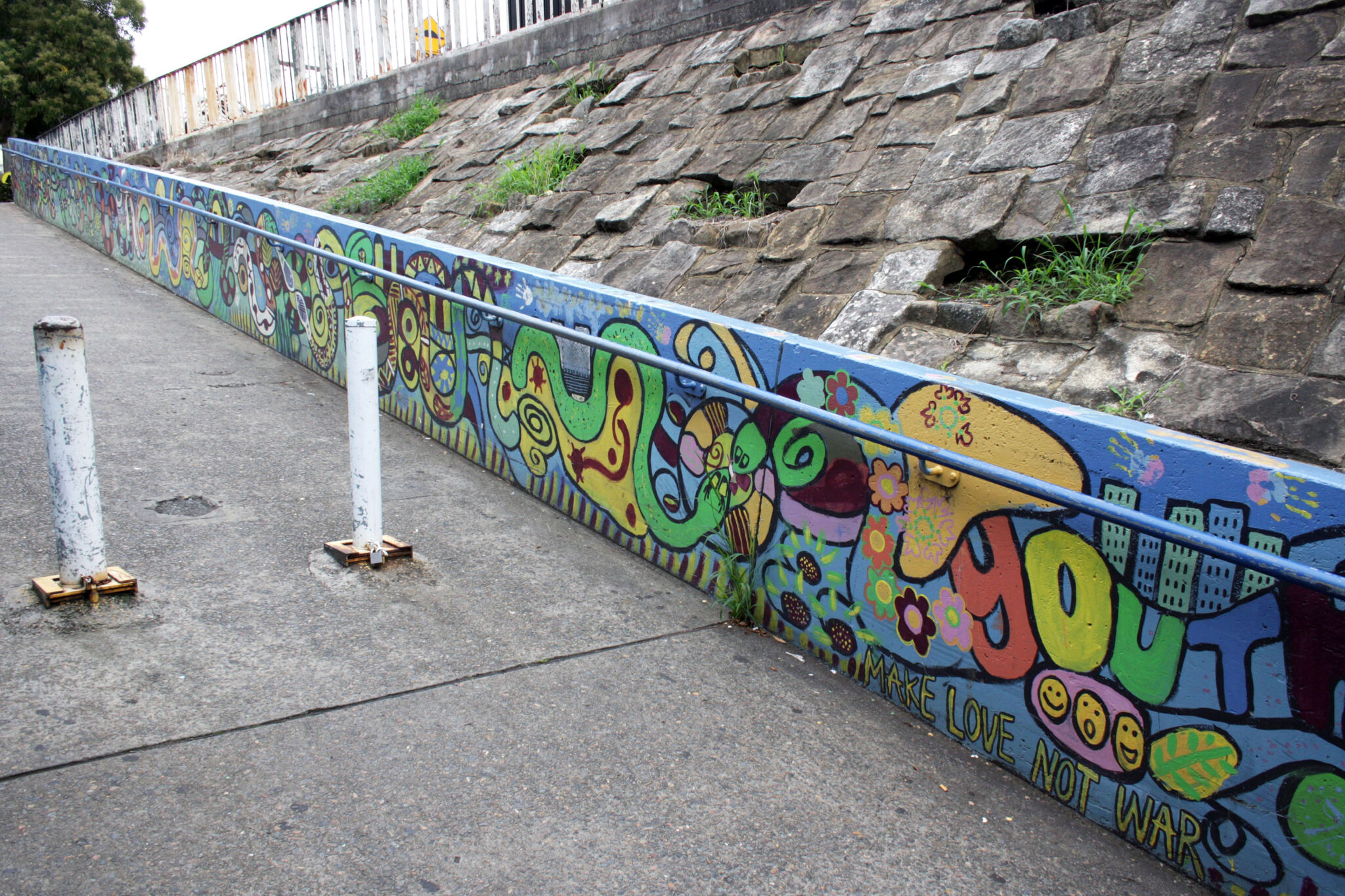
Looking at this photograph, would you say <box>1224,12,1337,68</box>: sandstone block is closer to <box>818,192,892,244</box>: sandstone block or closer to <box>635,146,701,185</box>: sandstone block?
<box>818,192,892,244</box>: sandstone block

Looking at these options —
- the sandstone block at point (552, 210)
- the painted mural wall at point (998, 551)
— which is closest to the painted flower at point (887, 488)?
the painted mural wall at point (998, 551)

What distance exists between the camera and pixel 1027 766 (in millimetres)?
2744

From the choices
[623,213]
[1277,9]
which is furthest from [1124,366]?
[623,213]

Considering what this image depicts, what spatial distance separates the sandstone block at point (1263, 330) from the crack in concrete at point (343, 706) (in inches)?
83.8

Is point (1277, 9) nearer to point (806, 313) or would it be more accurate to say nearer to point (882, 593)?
point (806, 313)

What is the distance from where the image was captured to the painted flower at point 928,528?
2924 millimetres

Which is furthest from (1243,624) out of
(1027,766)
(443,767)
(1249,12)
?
(1249,12)

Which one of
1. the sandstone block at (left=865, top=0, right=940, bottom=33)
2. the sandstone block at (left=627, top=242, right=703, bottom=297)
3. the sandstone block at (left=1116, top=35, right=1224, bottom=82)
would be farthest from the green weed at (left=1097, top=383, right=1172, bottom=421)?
the sandstone block at (left=865, top=0, right=940, bottom=33)

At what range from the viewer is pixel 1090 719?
2.57 meters

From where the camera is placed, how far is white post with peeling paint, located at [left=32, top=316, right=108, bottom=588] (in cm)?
313

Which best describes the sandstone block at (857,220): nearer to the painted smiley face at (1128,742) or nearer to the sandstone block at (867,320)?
the sandstone block at (867,320)

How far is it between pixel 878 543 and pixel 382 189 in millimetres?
7153

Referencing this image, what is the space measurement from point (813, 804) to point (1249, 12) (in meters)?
4.45

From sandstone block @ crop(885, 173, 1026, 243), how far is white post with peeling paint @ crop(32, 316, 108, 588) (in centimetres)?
366
